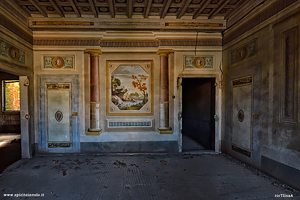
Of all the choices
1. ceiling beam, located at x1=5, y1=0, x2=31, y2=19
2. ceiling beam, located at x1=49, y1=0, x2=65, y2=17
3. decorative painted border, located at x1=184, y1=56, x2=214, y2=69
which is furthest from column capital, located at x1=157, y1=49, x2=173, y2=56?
ceiling beam, located at x1=5, y1=0, x2=31, y2=19

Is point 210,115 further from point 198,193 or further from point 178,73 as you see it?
point 198,193

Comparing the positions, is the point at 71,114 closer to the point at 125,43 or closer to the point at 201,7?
the point at 125,43

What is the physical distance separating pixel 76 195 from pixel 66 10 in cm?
407

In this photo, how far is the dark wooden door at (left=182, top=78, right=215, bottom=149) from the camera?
449cm

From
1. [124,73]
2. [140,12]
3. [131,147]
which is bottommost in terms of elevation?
[131,147]

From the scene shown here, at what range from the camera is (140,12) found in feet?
12.8

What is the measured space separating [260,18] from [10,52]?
5450 mm

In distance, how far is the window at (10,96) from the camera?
7.07 meters

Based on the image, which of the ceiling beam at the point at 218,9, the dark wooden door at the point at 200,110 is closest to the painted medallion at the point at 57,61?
the ceiling beam at the point at 218,9

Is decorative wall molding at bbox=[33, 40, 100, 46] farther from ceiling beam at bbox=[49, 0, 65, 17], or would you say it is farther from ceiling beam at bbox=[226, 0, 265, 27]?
ceiling beam at bbox=[226, 0, 265, 27]

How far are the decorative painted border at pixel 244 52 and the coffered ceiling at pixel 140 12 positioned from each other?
75cm

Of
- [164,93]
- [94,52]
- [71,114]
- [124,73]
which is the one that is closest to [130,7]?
[94,52]

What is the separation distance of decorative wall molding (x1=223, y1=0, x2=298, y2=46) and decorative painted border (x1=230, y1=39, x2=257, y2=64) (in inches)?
14.0

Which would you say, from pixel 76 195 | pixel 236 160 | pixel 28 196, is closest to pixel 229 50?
pixel 236 160
